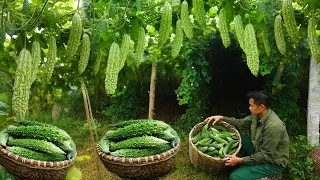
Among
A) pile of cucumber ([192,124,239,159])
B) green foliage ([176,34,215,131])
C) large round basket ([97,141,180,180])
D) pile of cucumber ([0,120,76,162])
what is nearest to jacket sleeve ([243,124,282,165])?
pile of cucumber ([192,124,239,159])

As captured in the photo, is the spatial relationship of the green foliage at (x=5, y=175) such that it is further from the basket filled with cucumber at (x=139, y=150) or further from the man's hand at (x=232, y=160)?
the man's hand at (x=232, y=160)

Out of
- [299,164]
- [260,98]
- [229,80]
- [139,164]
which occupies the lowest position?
[299,164]

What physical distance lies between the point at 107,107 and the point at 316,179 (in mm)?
3825

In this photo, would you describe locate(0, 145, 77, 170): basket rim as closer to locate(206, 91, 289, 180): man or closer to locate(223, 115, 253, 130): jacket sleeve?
locate(206, 91, 289, 180): man

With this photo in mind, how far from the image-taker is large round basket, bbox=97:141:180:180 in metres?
3.15

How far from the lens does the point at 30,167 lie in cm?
295

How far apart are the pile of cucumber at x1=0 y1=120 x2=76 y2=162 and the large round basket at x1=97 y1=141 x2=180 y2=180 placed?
12.9 inches

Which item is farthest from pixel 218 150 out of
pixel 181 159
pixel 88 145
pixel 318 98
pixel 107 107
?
pixel 107 107

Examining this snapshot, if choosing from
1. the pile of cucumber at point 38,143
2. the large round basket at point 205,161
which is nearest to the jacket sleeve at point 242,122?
the large round basket at point 205,161

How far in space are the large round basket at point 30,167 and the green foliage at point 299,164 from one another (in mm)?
2777

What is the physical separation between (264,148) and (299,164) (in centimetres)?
89

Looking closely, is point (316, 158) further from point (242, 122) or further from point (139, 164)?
point (139, 164)

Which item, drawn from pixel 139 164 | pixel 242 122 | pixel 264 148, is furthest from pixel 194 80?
pixel 139 164

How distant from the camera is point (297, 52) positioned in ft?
17.2
